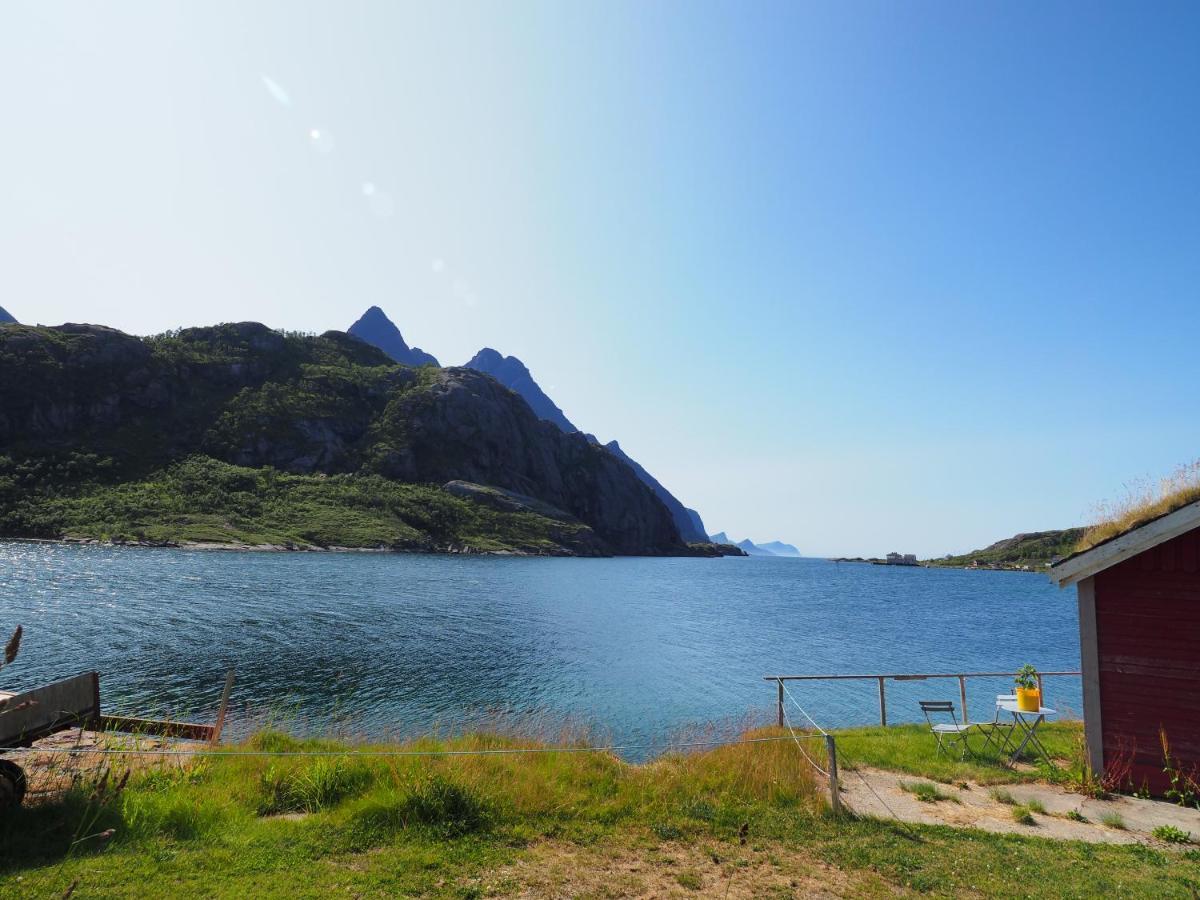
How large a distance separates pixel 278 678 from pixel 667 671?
1981cm

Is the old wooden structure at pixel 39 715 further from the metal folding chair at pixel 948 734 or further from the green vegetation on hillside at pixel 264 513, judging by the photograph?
the green vegetation on hillside at pixel 264 513

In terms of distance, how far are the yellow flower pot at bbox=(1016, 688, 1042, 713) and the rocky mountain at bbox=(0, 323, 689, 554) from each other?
410ft

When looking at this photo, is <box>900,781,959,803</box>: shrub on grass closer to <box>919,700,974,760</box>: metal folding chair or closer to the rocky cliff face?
<box>919,700,974,760</box>: metal folding chair

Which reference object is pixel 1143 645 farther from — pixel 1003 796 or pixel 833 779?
pixel 833 779

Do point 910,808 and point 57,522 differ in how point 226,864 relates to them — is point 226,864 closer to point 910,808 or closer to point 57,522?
point 910,808

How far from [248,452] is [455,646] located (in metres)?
138

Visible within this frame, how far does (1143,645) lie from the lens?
11750 millimetres

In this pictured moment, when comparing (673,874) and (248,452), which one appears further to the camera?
(248,452)

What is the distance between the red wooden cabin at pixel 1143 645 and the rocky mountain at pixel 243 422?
127 metres

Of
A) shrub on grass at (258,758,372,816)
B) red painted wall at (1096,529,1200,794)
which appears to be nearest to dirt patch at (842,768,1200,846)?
red painted wall at (1096,529,1200,794)

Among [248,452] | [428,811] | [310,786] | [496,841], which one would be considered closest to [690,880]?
[496,841]

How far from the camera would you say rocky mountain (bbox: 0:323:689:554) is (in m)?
132

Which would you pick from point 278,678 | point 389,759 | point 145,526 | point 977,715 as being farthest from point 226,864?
point 145,526

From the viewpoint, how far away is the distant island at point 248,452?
375ft
